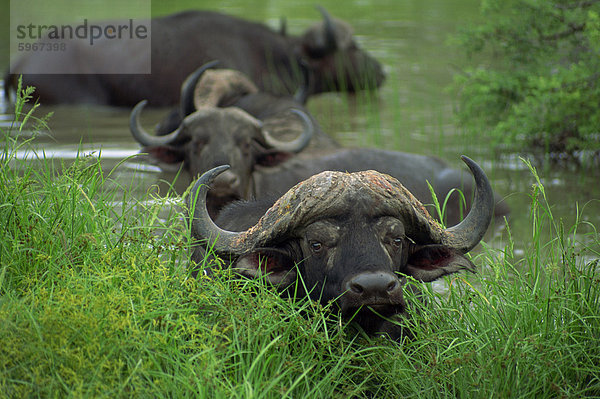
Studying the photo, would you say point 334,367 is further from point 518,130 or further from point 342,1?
point 342,1

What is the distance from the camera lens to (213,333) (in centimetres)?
306

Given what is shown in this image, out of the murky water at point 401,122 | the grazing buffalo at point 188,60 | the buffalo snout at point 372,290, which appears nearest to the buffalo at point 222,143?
the murky water at point 401,122

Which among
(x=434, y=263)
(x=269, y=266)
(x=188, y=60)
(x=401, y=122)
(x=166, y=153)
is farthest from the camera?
(x=188, y=60)

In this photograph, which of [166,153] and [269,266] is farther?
[166,153]

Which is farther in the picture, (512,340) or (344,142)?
(344,142)

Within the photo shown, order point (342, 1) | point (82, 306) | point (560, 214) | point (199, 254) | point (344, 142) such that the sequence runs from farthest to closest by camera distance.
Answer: point (342, 1)
point (344, 142)
point (560, 214)
point (199, 254)
point (82, 306)

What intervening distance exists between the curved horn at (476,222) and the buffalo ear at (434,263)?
2.3 inches

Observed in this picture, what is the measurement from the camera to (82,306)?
9.82ft

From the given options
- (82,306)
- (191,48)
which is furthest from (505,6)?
(82,306)

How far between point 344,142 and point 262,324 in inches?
217

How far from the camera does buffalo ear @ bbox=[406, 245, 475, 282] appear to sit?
3.58 m

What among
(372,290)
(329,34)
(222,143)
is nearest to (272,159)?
(222,143)

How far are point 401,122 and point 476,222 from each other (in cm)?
561

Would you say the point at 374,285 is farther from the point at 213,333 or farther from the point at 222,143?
the point at 222,143
